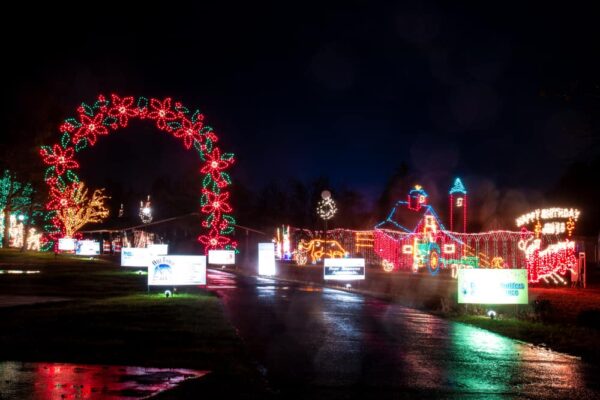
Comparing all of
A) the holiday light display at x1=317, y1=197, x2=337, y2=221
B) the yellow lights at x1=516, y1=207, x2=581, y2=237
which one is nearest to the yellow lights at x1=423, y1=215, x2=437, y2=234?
the holiday light display at x1=317, y1=197, x2=337, y2=221

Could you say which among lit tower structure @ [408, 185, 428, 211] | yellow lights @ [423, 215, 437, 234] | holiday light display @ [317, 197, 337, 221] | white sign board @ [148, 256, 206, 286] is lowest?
white sign board @ [148, 256, 206, 286]

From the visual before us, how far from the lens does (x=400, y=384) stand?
10.5 meters

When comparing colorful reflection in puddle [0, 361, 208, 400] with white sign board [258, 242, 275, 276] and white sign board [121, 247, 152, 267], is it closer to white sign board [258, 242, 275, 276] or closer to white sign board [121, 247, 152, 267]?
white sign board [121, 247, 152, 267]

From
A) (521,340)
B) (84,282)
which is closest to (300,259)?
(84,282)

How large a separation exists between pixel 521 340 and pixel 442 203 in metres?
92.3

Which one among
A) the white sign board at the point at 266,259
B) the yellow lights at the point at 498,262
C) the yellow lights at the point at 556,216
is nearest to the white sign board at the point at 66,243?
the white sign board at the point at 266,259

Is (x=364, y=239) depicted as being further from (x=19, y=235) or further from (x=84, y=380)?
(x=19, y=235)

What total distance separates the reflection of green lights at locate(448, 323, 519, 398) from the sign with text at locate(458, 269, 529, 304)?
299cm

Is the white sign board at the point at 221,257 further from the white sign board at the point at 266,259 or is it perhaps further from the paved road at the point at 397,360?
the paved road at the point at 397,360

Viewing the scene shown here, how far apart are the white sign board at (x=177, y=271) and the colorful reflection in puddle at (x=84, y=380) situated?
611 inches

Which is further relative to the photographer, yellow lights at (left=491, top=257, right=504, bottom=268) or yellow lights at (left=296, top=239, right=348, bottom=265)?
yellow lights at (left=296, top=239, right=348, bottom=265)

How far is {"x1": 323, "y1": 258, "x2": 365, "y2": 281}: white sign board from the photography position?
117 ft

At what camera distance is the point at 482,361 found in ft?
42.6

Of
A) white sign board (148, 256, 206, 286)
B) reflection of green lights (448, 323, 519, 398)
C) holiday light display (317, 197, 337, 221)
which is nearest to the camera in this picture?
reflection of green lights (448, 323, 519, 398)
